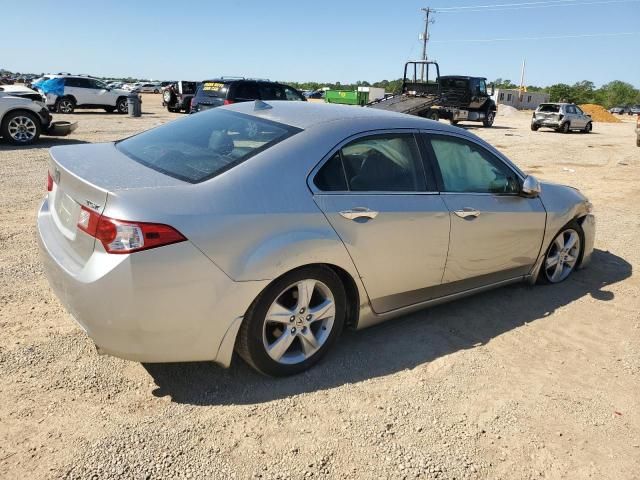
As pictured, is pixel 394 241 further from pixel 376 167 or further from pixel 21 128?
pixel 21 128

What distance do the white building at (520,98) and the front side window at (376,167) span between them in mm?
67219

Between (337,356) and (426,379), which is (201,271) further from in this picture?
(426,379)

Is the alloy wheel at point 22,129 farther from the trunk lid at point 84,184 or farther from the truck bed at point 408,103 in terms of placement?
the truck bed at point 408,103

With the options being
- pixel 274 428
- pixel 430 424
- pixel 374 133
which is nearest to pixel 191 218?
pixel 274 428

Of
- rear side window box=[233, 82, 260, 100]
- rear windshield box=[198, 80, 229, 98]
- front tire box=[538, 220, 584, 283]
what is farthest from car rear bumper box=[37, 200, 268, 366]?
rear side window box=[233, 82, 260, 100]

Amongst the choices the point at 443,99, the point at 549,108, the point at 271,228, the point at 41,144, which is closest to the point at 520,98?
the point at 549,108

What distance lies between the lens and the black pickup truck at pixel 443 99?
19.6 m

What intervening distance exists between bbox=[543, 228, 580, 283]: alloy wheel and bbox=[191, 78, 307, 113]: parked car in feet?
38.1

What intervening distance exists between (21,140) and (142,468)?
1129cm

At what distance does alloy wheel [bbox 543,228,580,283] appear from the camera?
4.59 m

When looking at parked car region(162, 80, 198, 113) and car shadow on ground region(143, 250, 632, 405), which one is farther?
parked car region(162, 80, 198, 113)

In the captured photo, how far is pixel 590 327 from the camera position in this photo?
3.93 metres

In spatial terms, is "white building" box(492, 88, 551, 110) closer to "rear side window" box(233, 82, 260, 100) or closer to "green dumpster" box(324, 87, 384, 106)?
"green dumpster" box(324, 87, 384, 106)

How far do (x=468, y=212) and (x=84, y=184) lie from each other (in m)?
2.43
